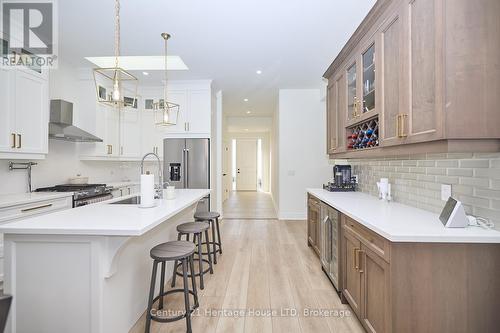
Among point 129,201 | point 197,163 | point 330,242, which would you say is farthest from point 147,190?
point 197,163

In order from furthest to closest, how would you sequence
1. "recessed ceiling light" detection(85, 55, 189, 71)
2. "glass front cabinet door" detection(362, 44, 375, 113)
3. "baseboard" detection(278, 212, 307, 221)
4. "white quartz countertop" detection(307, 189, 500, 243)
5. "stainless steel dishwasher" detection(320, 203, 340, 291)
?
"baseboard" detection(278, 212, 307, 221) < "recessed ceiling light" detection(85, 55, 189, 71) < "stainless steel dishwasher" detection(320, 203, 340, 291) < "glass front cabinet door" detection(362, 44, 375, 113) < "white quartz countertop" detection(307, 189, 500, 243)

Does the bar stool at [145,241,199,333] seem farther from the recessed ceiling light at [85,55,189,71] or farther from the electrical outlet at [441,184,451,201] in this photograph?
the recessed ceiling light at [85,55,189,71]

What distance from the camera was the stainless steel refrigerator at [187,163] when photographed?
4699mm

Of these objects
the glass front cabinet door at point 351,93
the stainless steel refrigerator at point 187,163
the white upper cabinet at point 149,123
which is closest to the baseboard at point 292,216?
the stainless steel refrigerator at point 187,163

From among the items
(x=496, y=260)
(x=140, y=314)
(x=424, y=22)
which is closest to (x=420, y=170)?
(x=496, y=260)

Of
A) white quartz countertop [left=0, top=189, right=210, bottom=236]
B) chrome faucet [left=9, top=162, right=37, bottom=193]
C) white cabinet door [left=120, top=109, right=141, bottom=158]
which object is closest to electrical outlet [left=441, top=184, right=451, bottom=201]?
white quartz countertop [left=0, top=189, right=210, bottom=236]

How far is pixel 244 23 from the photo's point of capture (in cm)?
279

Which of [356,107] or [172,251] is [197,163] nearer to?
[172,251]

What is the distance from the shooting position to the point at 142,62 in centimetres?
407

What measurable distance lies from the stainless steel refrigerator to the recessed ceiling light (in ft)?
4.49

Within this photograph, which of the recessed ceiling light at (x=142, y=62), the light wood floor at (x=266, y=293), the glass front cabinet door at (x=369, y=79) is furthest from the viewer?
the recessed ceiling light at (x=142, y=62)

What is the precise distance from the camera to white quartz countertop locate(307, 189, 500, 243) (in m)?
1.27

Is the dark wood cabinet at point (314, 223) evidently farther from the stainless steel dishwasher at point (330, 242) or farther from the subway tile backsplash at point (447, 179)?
the subway tile backsplash at point (447, 179)

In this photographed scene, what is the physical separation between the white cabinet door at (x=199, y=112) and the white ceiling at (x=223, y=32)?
1.45 feet
